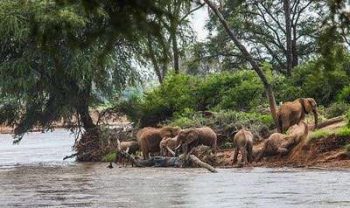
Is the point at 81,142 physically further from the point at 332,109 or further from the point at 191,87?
the point at 332,109

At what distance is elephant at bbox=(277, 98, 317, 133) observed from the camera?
84.9 feet

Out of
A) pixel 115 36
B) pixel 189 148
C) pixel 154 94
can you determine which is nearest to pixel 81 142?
pixel 154 94

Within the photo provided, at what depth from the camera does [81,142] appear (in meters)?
32.0

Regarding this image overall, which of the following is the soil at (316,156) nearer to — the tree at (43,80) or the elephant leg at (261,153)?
the elephant leg at (261,153)

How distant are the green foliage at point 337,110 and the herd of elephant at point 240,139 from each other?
70.7 inches

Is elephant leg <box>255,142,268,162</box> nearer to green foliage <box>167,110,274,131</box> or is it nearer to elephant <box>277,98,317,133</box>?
elephant <box>277,98,317,133</box>

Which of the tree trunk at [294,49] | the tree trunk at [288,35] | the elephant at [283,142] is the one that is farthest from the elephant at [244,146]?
the tree trunk at [294,49]

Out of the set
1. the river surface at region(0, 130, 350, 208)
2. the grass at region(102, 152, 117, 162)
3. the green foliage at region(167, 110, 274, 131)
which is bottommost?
the river surface at region(0, 130, 350, 208)

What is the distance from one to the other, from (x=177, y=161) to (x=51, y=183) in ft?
15.5

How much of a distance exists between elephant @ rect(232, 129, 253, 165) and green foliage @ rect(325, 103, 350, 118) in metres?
4.96

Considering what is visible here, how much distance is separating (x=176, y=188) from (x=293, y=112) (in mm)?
9297

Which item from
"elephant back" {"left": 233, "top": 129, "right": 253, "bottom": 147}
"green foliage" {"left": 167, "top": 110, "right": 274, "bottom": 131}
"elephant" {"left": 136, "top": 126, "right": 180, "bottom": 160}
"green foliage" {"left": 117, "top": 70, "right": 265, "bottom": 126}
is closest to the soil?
"elephant back" {"left": 233, "top": 129, "right": 253, "bottom": 147}

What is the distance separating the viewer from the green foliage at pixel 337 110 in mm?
27750

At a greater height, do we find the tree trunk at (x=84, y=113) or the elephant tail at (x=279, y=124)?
the tree trunk at (x=84, y=113)
